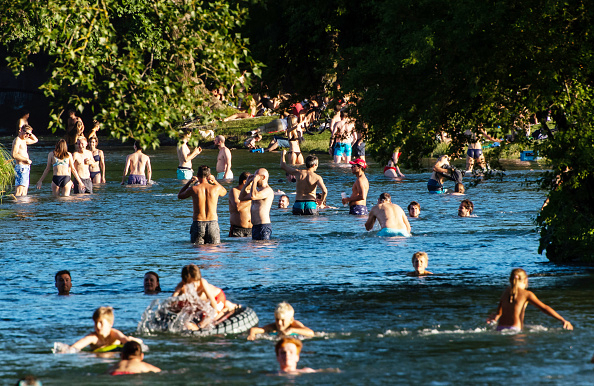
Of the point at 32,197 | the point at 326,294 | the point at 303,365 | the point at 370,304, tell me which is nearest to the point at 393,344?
the point at 303,365

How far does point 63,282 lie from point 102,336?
3400mm

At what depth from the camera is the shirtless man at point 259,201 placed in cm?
1903

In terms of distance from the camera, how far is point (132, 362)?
966 centimetres

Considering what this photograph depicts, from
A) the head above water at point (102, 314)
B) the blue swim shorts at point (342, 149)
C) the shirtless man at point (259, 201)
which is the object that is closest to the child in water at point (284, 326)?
the head above water at point (102, 314)

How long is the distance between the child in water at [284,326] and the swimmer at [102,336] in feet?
4.91

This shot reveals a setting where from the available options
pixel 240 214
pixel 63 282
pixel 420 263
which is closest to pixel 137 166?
pixel 240 214

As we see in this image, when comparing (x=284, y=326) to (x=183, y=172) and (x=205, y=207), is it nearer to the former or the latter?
(x=205, y=207)

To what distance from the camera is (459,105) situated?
14.4m

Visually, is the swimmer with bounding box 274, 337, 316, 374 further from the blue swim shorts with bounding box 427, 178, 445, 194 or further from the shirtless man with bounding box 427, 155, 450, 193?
the blue swim shorts with bounding box 427, 178, 445, 194

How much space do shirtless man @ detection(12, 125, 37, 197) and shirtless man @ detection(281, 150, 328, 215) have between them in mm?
7746

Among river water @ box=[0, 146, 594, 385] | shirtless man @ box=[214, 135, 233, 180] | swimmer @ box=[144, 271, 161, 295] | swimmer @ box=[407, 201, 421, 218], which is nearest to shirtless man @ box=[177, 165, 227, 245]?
river water @ box=[0, 146, 594, 385]

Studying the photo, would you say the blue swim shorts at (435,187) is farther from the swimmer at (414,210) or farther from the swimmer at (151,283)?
the swimmer at (151,283)

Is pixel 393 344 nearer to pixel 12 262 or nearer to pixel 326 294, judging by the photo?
pixel 326 294

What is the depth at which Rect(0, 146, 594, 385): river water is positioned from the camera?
9984 mm
